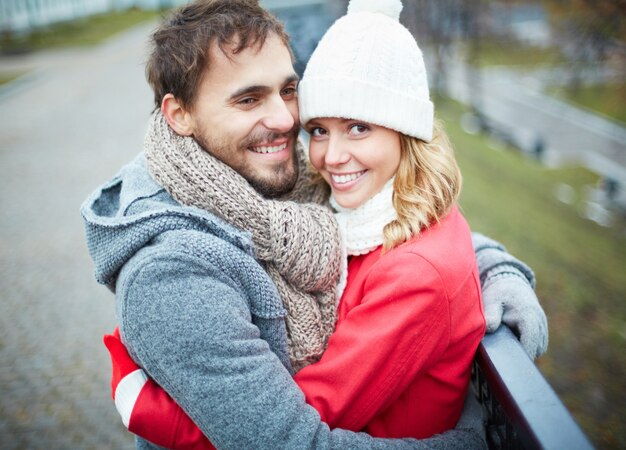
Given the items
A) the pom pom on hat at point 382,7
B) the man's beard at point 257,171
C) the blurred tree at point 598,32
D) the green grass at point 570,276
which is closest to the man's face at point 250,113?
the man's beard at point 257,171

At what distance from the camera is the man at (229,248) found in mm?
1560

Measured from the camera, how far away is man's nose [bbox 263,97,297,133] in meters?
2.18

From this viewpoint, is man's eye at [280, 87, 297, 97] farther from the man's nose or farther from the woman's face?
the woman's face

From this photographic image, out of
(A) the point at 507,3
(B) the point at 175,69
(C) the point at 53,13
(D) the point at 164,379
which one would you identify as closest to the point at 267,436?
(D) the point at 164,379

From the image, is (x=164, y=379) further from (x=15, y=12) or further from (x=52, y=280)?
(x=15, y=12)

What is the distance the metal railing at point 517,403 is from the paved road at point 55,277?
1.93 m

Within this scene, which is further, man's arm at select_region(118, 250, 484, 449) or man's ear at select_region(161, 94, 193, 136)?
man's ear at select_region(161, 94, 193, 136)

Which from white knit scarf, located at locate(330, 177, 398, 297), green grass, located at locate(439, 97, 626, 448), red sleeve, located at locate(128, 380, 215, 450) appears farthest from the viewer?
green grass, located at locate(439, 97, 626, 448)

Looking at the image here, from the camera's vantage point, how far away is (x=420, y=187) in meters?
2.12

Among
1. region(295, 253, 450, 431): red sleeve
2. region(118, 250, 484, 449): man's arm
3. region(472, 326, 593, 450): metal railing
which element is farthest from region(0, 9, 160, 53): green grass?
region(472, 326, 593, 450): metal railing

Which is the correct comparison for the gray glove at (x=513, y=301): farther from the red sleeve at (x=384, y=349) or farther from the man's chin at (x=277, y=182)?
the man's chin at (x=277, y=182)

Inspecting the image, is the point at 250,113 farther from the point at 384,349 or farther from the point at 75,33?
the point at 75,33

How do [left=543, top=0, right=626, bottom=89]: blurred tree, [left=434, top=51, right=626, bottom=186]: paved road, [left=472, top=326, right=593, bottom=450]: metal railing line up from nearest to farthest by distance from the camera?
[left=472, top=326, right=593, bottom=450]: metal railing, [left=543, top=0, right=626, bottom=89]: blurred tree, [left=434, top=51, right=626, bottom=186]: paved road

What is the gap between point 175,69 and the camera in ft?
6.93
